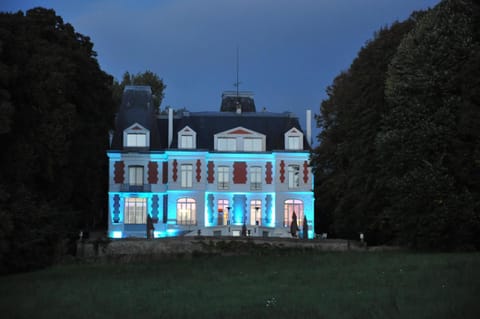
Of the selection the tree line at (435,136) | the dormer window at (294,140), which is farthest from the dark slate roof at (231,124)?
the tree line at (435,136)

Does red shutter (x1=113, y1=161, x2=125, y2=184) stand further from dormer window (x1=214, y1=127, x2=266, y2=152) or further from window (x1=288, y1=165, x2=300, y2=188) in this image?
window (x1=288, y1=165, x2=300, y2=188)

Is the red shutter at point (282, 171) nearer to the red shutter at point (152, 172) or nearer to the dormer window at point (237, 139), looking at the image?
the dormer window at point (237, 139)

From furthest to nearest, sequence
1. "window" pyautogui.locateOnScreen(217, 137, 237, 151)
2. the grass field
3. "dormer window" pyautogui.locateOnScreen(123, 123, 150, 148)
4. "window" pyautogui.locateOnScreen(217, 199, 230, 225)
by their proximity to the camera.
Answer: "window" pyautogui.locateOnScreen(217, 137, 237, 151)
"dormer window" pyautogui.locateOnScreen(123, 123, 150, 148)
"window" pyautogui.locateOnScreen(217, 199, 230, 225)
the grass field

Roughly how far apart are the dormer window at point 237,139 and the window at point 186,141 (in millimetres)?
1682

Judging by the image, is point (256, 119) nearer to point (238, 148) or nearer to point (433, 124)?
point (238, 148)

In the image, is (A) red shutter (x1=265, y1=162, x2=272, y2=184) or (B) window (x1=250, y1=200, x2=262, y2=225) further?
(A) red shutter (x1=265, y1=162, x2=272, y2=184)

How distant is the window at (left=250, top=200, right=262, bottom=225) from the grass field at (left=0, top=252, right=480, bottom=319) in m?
24.6

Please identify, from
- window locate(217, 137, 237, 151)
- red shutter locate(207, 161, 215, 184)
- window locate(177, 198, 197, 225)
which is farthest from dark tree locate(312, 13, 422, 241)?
window locate(177, 198, 197, 225)

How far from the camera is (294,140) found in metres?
50.2

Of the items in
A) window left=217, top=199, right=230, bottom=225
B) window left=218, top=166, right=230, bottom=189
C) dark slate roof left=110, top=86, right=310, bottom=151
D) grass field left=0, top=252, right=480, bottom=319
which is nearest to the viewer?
grass field left=0, top=252, right=480, bottom=319

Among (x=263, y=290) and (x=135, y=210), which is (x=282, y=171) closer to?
(x=135, y=210)

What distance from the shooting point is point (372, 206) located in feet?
107

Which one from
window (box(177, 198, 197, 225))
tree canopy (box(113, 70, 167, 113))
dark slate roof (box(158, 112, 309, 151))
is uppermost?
tree canopy (box(113, 70, 167, 113))

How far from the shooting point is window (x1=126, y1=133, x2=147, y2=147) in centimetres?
4956
